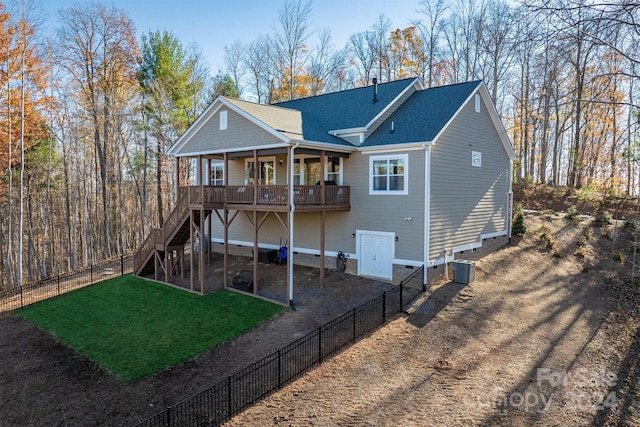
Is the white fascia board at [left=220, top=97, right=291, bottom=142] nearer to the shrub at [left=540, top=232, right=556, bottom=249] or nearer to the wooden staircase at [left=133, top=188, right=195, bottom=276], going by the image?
the wooden staircase at [left=133, top=188, right=195, bottom=276]

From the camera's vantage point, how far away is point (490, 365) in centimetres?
960

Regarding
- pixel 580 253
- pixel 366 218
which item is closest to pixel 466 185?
pixel 366 218

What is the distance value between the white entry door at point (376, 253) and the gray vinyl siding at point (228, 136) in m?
5.30

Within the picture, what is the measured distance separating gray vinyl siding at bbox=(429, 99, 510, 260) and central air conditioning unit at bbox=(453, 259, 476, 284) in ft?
2.41

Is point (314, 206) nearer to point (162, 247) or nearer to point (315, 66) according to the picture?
point (162, 247)

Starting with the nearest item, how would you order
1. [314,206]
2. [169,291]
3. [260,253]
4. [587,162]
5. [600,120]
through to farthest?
[314,206] → [169,291] → [260,253] → [600,120] → [587,162]

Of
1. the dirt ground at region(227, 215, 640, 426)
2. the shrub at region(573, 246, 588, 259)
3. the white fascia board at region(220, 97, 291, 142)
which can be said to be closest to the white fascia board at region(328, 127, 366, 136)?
the white fascia board at region(220, 97, 291, 142)

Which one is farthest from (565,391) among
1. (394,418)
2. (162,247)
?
(162,247)

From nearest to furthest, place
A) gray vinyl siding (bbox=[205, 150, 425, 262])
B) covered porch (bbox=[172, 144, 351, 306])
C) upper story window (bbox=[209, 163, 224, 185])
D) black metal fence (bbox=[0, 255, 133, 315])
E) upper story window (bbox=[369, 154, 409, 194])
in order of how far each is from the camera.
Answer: covered porch (bbox=[172, 144, 351, 306]) < gray vinyl siding (bbox=[205, 150, 425, 262]) < upper story window (bbox=[369, 154, 409, 194]) < black metal fence (bbox=[0, 255, 133, 315]) < upper story window (bbox=[209, 163, 224, 185])

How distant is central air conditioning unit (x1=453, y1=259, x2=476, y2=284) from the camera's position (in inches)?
572

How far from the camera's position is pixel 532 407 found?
798 cm

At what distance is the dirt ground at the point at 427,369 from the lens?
7922 mm

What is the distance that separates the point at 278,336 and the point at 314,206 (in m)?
5.10

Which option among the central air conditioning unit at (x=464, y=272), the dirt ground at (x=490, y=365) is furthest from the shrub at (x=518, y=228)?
the central air conditioning unit at (x=464, y=272)
